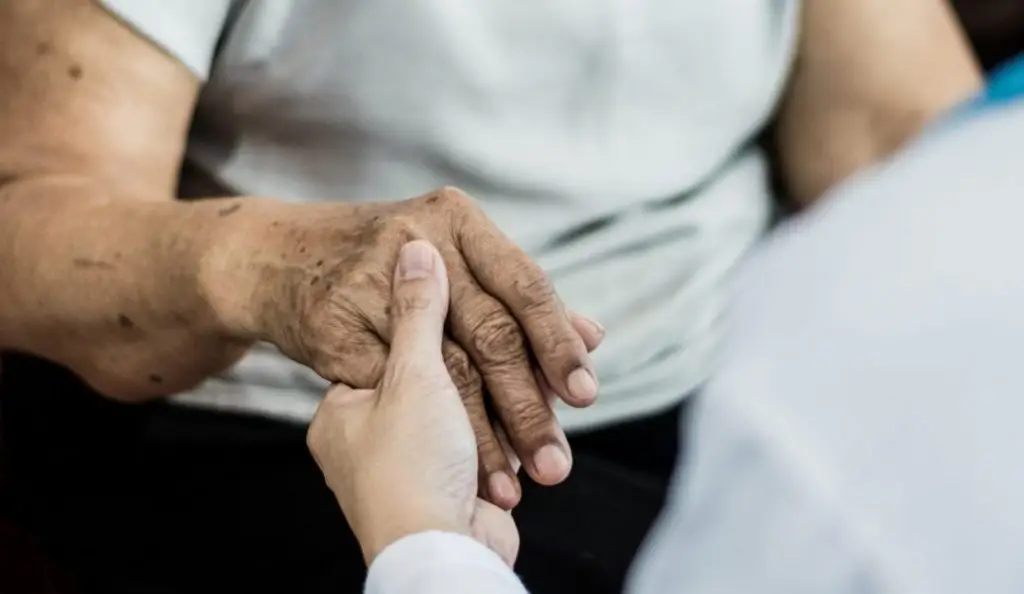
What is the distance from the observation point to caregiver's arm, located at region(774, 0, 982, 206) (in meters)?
0.94

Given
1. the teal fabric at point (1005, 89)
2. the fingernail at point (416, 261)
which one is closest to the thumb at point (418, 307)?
the fingernail at point (416, 261)

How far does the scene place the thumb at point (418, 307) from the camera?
0.53 metres

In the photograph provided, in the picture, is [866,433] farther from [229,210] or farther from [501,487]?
[229,210]

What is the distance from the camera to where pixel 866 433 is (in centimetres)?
49

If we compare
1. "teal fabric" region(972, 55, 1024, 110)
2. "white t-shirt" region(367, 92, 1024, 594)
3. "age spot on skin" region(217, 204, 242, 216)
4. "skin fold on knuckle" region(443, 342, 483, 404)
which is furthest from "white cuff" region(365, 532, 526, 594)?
"teal fabric" region(972, 55, 1024, 110)

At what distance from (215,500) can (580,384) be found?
34 cm

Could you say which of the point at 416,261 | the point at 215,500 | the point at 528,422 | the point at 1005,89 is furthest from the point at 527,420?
the point at 1005,89

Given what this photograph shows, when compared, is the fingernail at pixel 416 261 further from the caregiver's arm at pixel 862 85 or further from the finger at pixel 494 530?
the caregiver's arm at pixel 862 85

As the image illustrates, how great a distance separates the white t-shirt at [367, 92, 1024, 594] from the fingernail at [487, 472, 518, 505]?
8 cm

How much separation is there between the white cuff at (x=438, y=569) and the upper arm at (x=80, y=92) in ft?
1.06

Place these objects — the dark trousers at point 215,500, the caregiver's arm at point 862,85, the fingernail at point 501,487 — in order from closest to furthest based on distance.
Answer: the fingernail at point 501,487, the dark trousers at point 215,500, the caregiver's arm at point 862,85

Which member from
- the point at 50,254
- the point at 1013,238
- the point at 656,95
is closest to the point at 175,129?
the point at 50,254

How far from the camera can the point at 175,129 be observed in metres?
0.70

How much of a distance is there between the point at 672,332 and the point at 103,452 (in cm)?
44
